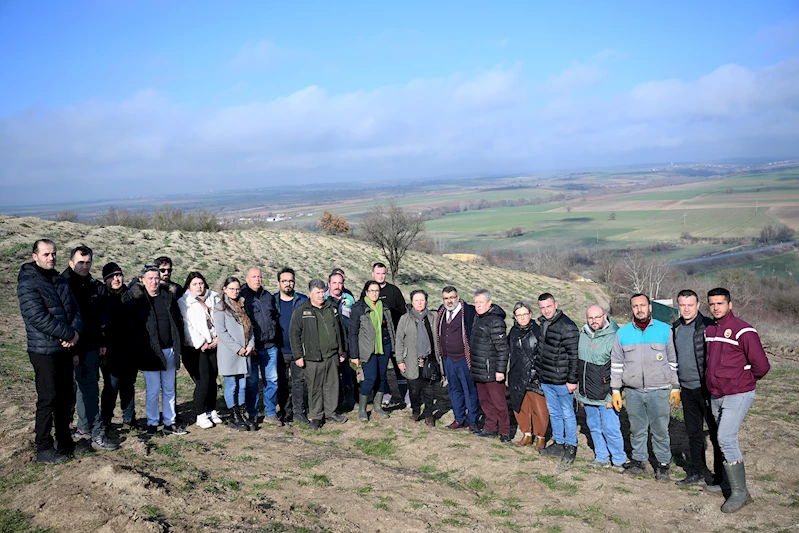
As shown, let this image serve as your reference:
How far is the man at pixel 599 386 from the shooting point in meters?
5.84

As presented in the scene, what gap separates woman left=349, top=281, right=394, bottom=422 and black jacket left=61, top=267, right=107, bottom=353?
311cm

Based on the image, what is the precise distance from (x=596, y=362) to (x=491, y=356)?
4.46 feet

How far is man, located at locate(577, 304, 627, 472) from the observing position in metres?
5.84

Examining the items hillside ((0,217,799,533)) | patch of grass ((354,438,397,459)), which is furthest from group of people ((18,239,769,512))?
patch of grass ((354,438,397,459))

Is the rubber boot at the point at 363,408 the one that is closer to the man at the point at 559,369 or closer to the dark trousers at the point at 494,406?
Result: the dark trousers at the point at 494,406

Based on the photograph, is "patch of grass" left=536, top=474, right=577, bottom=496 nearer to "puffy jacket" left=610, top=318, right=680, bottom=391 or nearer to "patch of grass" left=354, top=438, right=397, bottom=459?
"puffy jacket" left=610, top=318, right=680, bottom=391

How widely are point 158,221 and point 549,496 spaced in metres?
42.6

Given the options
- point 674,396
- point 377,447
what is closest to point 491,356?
point 377,447

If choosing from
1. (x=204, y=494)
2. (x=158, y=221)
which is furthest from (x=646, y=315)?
(x=158, y=221)

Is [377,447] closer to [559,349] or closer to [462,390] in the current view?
[462,390]

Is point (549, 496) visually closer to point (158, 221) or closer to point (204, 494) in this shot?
point (204, 494)

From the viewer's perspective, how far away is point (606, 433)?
6160mm

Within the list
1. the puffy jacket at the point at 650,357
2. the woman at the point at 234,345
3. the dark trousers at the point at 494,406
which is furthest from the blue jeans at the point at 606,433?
the woman at the point at 234,345

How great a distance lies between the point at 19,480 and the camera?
192 inches
